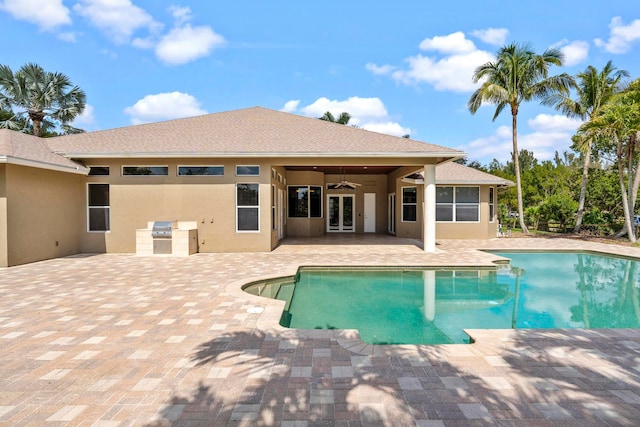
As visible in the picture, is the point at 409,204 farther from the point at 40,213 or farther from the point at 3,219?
the point at 3,219

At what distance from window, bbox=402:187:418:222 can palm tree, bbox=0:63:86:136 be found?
64.3ft

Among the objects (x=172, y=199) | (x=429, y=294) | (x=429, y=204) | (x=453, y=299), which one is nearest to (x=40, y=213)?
(x=172, y=199)

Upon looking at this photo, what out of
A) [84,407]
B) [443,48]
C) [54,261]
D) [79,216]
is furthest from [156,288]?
[443,48]

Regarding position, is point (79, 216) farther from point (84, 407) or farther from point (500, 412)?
point (500, 412)

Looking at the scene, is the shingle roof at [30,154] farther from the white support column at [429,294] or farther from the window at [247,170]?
the white support column at [429,294]

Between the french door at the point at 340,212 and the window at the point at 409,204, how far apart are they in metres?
3.37

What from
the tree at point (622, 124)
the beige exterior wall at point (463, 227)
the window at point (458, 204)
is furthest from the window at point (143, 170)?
the tree at point (622, 124)

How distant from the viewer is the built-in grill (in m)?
11.0

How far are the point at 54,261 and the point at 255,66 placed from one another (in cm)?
1325

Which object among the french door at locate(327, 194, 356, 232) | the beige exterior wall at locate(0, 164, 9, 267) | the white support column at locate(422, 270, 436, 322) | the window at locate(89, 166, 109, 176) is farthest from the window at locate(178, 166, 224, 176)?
the french door at locate(327, 194, 356, 232)

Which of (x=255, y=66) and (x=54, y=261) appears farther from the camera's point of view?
(x=255, y=66)

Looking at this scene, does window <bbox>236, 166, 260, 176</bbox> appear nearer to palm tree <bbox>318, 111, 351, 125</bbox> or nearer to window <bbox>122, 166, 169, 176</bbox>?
window <bbox>122, 166, 169, 176</bbox>

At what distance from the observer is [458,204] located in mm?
15820

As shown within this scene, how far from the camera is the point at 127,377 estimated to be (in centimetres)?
328
